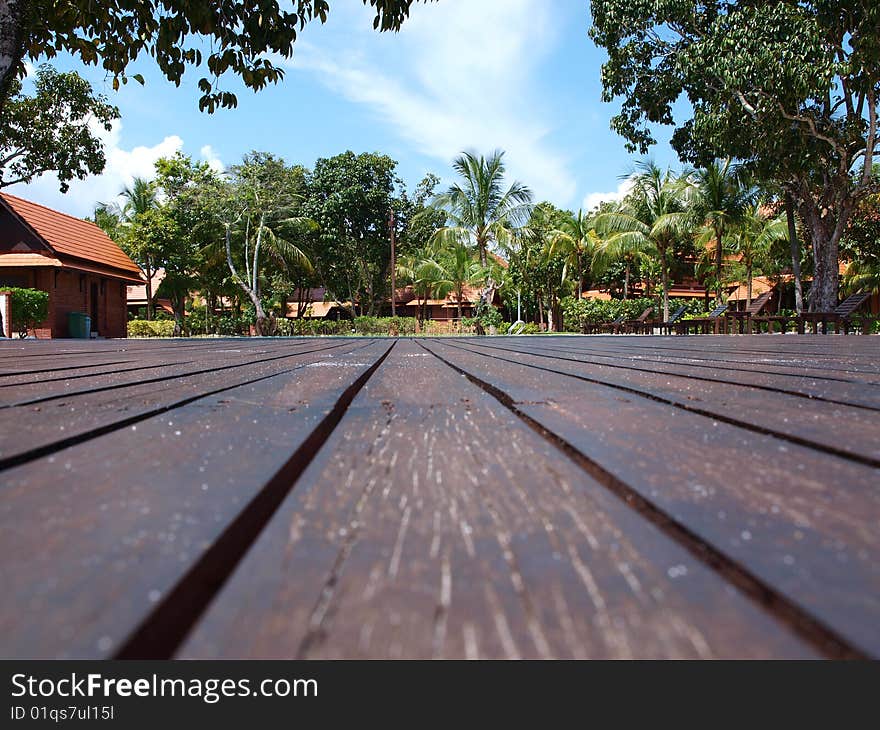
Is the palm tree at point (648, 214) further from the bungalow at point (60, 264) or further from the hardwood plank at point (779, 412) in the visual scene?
the hardwood plank at point (779, 412)

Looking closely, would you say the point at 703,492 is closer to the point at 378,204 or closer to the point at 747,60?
the point at 747,60

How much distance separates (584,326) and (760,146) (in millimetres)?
12568

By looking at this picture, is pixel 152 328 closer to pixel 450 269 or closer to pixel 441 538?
pixel 450 269

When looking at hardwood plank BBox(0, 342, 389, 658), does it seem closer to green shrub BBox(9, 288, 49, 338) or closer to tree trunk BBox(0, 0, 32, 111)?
tree trunk BBox(0, 0, 32, 111)

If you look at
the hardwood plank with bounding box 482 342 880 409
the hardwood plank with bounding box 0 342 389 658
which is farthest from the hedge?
the hardwood plank with bounding box 0 342 389 658

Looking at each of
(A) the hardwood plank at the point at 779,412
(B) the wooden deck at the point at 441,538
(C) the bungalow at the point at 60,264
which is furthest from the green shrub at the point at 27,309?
(A) the hardwood plank at the point at 779,412

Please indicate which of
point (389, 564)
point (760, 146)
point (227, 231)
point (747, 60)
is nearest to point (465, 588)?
point (389, 564)

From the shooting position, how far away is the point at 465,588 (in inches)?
15.1

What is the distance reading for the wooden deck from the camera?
33cm

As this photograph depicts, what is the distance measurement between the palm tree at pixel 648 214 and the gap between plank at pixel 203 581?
25.4 metres

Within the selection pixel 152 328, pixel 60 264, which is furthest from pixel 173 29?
pixel 152 328

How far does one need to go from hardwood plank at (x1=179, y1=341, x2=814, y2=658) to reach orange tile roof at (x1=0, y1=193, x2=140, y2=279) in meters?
20.4

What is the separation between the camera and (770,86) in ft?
35.8

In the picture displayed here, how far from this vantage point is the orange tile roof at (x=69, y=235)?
55.6ft
